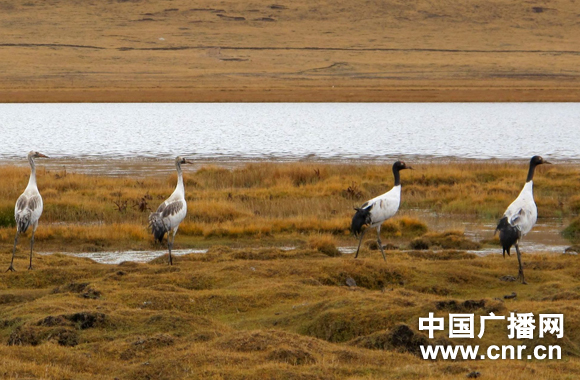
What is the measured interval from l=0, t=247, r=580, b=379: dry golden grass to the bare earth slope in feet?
231

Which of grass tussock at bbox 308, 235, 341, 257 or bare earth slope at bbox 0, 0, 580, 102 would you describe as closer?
grass tussock at bbox 308, 235, 341, 257

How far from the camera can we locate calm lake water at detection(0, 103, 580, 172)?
40537mm

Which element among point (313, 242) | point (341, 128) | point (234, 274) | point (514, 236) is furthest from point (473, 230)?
point (341, 128)

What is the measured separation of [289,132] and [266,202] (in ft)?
99.6

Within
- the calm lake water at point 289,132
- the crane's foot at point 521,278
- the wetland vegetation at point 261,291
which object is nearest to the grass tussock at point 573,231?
the wetland vegetation at point 261,291

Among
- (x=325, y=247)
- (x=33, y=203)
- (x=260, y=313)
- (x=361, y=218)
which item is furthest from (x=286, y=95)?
(x=260, y=313)

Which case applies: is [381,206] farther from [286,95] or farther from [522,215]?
[286,95]

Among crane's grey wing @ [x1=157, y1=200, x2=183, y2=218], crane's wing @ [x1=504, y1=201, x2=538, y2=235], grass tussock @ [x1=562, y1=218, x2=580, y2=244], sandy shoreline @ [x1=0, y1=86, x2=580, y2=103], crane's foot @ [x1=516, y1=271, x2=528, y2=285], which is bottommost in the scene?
sandy shoreline @ [x1=0, y1=86, x2=580, y2=103]

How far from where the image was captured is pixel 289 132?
52875 mm

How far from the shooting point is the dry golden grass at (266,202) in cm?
1883

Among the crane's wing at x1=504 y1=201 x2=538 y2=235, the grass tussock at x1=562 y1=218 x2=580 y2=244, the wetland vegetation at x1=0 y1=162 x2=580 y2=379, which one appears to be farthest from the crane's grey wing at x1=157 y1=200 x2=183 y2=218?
the grass tussock at x1=562 y1=218 x2=580 y2=244

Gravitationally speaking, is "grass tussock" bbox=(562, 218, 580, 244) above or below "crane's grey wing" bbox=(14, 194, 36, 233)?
below

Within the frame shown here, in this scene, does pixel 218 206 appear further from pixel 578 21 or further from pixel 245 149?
pixel 578 21

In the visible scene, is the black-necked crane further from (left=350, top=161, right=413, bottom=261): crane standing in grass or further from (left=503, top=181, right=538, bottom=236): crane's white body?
(left=350, top=161, right=413, bottom=261): crane standing in grass
